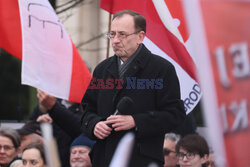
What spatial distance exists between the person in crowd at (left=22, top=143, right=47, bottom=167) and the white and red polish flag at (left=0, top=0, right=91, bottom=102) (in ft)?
1.87

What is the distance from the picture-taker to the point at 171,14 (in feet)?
17.2

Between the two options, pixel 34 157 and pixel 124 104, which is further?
pixel 34 157

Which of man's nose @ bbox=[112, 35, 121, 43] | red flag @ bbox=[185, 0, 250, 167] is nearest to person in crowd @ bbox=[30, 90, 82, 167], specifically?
man's nose @ bbox=[112, 35, 121, 43]

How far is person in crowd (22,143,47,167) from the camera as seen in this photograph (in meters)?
5.02

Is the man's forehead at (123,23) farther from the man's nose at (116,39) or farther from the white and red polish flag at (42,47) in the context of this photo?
the white and red polish flag at (42,47)

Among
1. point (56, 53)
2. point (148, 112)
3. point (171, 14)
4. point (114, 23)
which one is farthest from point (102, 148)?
point (171, 14)

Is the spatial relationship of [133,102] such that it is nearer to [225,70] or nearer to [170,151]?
[225,70]

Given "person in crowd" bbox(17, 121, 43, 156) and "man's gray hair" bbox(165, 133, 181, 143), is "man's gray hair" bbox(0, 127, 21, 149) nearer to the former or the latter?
"person in crowd" bbox(17, 121, 43, 156)

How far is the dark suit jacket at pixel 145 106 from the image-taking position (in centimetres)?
→ 345

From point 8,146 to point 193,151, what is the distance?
6.18ft

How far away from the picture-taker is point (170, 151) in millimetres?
5812

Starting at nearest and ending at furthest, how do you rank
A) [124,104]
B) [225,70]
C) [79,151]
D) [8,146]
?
[225,70] → [124,104] → [79,151] → [8,146]

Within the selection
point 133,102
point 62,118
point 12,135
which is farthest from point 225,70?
point 12,135

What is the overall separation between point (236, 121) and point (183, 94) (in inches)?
144
